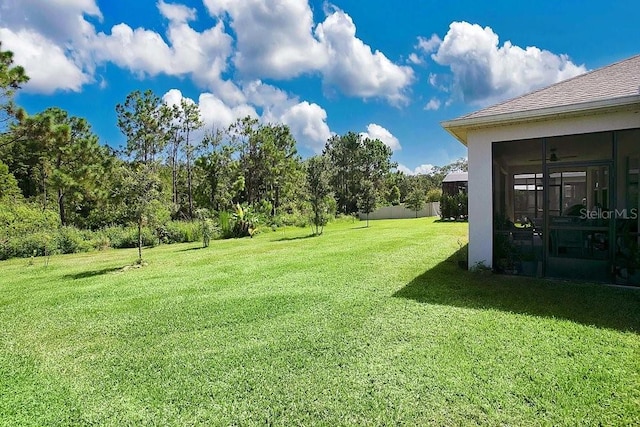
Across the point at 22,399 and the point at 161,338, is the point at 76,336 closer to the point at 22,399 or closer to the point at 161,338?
the point at 161,338

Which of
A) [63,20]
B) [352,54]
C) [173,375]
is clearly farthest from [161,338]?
[352,54]

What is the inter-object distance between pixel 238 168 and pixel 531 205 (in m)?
22.2

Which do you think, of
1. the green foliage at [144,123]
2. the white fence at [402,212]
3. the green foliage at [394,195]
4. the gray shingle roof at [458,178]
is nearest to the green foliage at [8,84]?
the green foliage at [144,123]

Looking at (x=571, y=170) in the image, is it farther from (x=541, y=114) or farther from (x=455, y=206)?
(x=455, y=206)

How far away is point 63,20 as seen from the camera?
1152 cm

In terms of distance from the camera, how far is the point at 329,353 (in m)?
4.14

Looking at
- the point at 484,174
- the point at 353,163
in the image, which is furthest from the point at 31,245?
the point at 353,163

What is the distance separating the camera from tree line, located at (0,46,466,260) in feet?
48.2

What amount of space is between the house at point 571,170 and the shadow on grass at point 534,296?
0.64 m

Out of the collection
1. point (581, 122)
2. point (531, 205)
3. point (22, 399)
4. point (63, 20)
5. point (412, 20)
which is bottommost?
point (22, 399)

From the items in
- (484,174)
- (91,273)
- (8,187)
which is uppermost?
(8,187)

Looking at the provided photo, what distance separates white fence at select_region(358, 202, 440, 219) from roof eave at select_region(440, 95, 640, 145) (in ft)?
90.8

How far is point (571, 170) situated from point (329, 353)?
270 inches

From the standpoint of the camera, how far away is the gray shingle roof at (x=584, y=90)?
6438 millimetres
